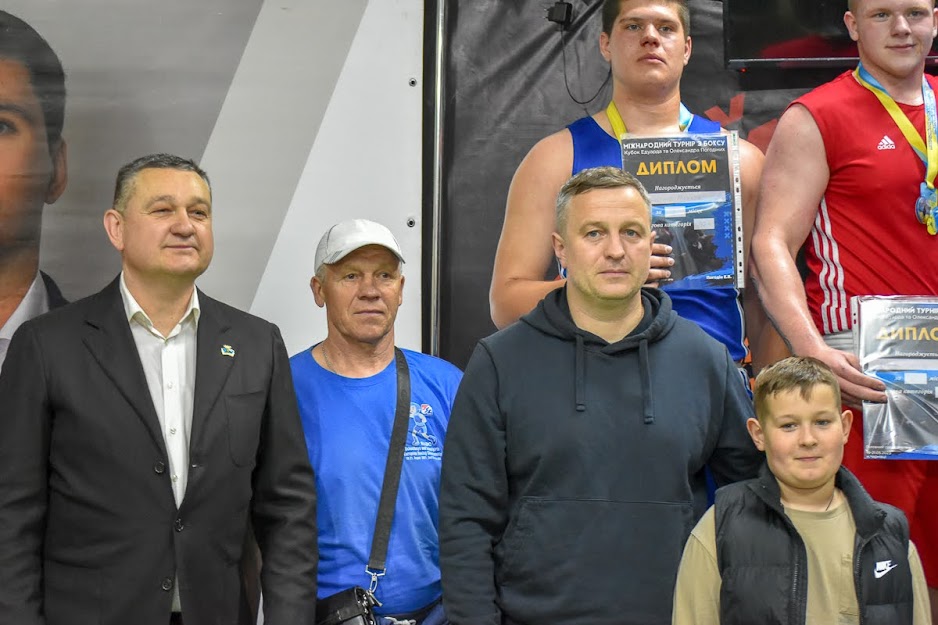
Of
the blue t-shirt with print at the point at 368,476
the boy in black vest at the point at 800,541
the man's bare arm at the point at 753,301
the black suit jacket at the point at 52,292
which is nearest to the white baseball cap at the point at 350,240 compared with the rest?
the blue t-shirt with print at the point at 368,476

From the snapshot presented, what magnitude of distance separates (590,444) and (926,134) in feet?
5.00

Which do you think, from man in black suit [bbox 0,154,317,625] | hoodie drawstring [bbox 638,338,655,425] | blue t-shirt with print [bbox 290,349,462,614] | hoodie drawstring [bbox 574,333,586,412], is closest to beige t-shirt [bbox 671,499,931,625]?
hoodie drawstring [bbox 638,338,655,425]

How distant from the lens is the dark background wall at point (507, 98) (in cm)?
373

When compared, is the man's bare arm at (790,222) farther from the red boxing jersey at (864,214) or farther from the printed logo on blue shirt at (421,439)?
the printed logo on blue shirt at (421,439)

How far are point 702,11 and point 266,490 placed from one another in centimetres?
219

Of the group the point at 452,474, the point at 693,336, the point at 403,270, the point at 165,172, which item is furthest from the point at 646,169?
the point at 165,172

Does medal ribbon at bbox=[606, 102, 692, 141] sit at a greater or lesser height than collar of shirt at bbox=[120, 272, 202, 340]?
greater

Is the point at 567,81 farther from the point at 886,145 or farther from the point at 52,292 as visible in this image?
the point at 52,292

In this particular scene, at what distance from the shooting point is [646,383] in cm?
272

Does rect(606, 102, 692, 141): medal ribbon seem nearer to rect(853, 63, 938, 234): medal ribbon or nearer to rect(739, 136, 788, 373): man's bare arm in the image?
rect(739, 136, 788, 373): man's bare arm

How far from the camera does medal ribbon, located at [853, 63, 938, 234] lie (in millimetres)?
3240

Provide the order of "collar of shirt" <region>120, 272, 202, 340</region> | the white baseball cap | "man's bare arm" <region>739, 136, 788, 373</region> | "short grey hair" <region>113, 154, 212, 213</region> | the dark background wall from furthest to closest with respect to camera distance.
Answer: the dark background wall → "man's bare arm" <region>739, 136, 788, 373</region> → the white baseball cap → "short grey hair" <region>113, 154, 212, 213</region> → "collar of shirt" <region>120, 272, 202, 340</region>

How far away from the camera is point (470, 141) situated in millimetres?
3729

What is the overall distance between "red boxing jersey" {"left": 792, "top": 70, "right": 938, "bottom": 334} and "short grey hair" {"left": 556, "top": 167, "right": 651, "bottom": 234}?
809 mm
